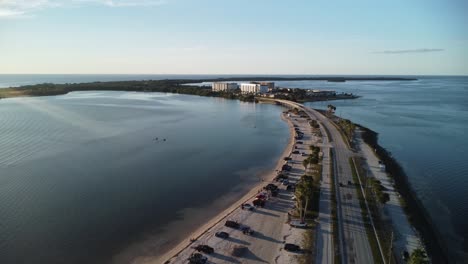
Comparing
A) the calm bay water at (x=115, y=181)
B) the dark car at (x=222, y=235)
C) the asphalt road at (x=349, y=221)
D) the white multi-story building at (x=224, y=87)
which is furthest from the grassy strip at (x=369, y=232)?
the white multi-story building at (x=224, y=87)

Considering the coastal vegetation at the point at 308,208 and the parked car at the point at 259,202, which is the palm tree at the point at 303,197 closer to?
the coastal vegetation at the point at 308,208

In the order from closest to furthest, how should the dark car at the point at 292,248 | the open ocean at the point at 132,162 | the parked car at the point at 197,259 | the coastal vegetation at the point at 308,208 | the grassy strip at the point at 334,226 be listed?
the parked car at the point at 197,259 → the grassy strip at the point at 334,226 → the dark car at the point at 292,248 → the coastal vegetation at the point at 308,208 → the open ocean at the point at 132,162

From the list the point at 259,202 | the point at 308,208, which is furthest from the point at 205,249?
the point at 308,208

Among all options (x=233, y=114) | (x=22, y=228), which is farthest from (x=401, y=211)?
(x=233, y=114)

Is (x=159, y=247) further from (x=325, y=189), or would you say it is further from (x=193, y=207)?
(x=325, y=189)

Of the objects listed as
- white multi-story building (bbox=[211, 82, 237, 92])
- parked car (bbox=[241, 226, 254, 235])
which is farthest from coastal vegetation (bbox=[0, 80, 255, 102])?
parked car (bbox=[241, 226, 254, 235])

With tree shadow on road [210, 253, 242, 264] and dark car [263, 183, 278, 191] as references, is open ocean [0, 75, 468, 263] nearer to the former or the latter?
dark car [263, 183, 278, 191]

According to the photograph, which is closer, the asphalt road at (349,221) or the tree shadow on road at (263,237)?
the asphalt road at (349,221)

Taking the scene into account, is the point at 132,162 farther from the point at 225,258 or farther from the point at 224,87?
the point at 224,87
